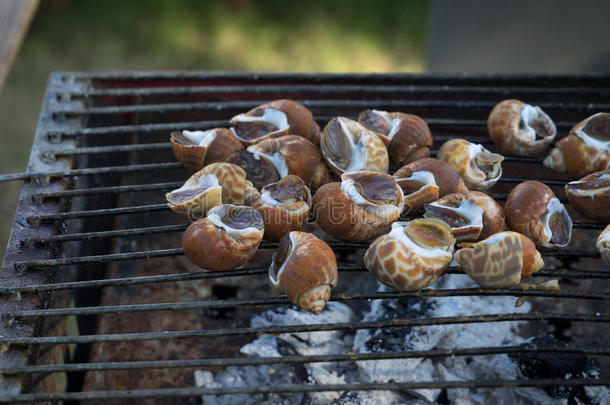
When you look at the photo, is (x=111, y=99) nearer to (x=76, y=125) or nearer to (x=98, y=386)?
(x=76, y=125)

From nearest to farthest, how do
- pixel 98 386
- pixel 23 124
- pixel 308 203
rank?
pixel 308 203, pixel 98 386, pixel 23 124

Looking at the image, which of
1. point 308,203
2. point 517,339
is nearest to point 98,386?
point 308,203

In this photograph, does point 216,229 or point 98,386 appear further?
point 98,386

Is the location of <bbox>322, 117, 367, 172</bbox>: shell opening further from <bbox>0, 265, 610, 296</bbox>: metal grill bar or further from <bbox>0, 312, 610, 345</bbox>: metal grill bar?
<bbox>0, 312, 610, 345</bbox>: metal grill bar

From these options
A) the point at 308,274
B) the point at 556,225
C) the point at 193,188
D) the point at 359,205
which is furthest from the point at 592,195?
the point at 193,188

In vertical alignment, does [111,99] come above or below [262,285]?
above

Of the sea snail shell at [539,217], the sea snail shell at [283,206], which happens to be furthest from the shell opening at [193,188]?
the sea snail shell at [539,217]

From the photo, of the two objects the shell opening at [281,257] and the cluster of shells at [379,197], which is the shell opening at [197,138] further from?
the shell opening at [281,257]

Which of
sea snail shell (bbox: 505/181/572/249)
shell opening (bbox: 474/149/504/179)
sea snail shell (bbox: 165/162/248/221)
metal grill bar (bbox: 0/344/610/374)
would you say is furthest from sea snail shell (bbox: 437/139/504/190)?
sea snail shell (bbox: 165/162/248/221)
